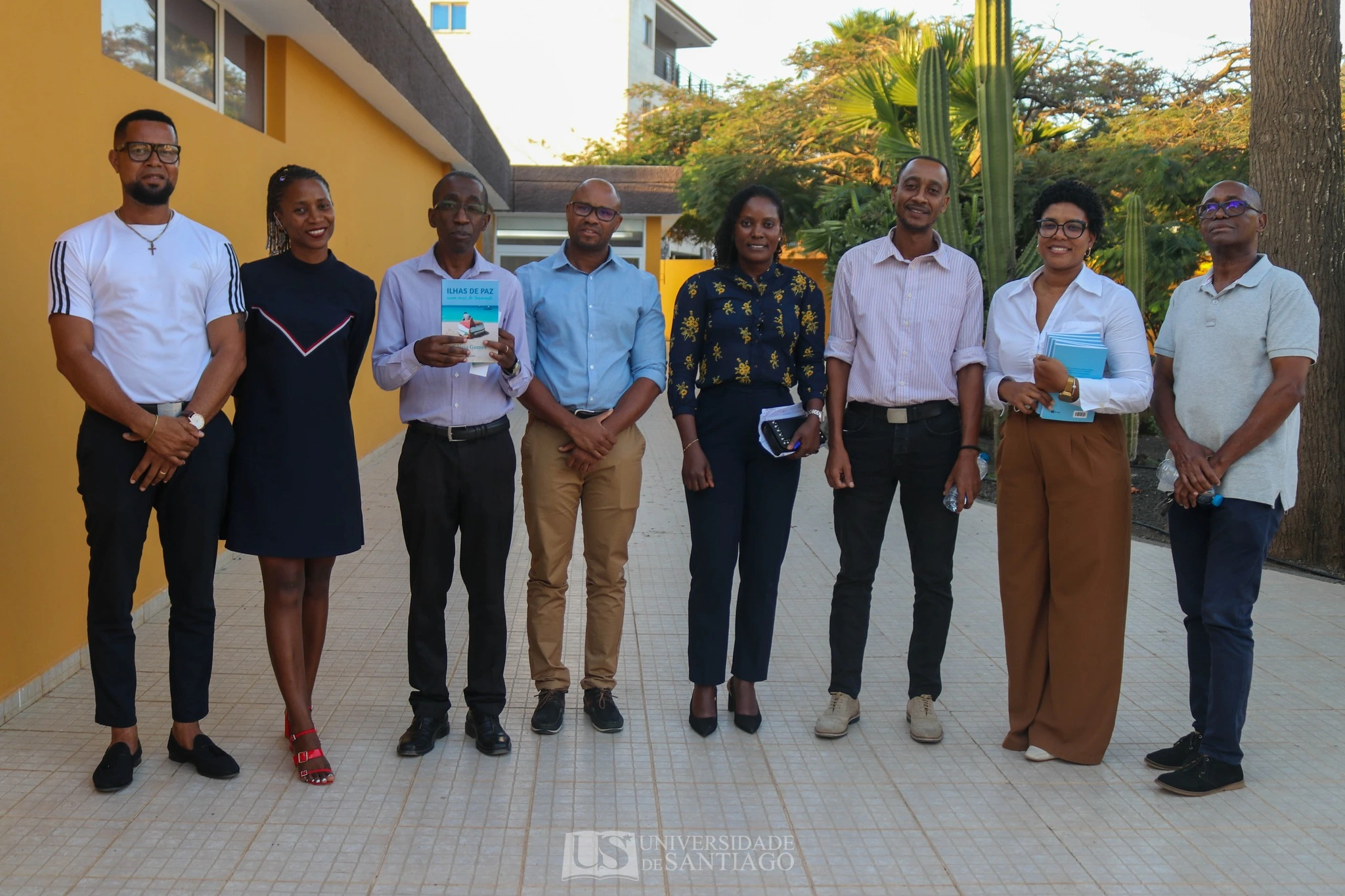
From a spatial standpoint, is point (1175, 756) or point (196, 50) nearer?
point (1175, 756)

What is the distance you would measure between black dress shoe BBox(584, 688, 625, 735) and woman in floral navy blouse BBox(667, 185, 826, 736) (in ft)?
0.93

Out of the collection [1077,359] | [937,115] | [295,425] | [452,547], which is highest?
[937,115]

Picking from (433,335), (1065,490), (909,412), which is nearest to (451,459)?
(433,335)

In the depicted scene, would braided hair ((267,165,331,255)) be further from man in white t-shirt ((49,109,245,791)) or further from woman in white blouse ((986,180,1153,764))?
woman in white blouse ((986,180,1153,764))

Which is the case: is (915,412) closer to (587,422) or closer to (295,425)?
(587,422)

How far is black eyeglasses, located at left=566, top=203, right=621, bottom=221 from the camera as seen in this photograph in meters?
4.20

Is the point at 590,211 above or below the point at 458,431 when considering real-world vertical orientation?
above

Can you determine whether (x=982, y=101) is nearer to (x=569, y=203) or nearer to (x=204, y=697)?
(x=569, y=203)

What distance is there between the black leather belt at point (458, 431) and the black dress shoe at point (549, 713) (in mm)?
1012

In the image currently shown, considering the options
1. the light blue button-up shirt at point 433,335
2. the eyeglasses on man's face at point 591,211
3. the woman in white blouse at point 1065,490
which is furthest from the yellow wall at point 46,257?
the woman in white blouse at point 1065,490

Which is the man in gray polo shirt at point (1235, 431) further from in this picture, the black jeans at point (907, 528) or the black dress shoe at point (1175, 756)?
the black jeans at point (907, 528)

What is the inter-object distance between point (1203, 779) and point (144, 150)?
3866mm

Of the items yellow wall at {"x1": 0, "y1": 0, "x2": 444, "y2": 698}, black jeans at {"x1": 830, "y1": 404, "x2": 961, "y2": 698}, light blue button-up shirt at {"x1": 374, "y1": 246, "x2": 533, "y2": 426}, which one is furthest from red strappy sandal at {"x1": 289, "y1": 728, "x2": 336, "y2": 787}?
black jeans at {"x1": 830, "y1": 404, "x2": 961, "y2": 698}

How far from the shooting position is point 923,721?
4324mm
